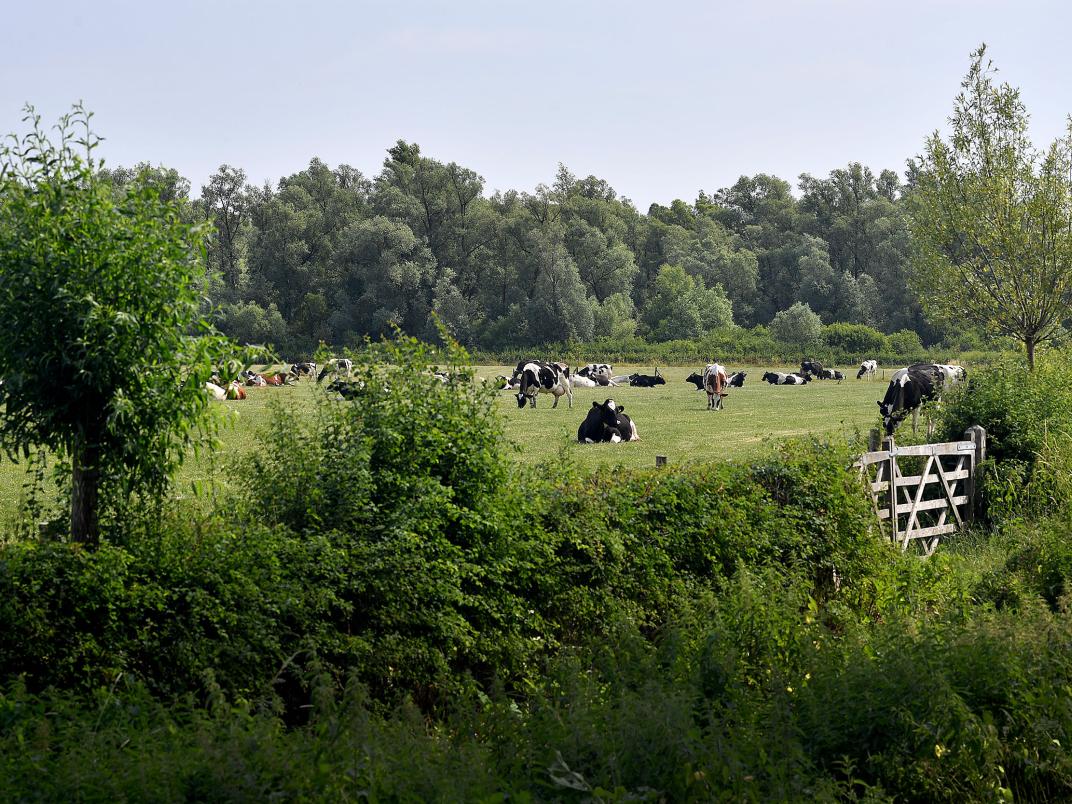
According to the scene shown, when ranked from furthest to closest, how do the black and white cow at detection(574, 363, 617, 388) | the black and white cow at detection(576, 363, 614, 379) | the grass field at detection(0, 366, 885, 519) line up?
the black and white cow at detection(576, 363, 614, 379) < the black and white cow at detection(574, 363, 617, 388) < the grass field at detection(0, 366, 885, 519)

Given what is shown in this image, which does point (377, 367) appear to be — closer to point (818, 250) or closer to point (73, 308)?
point (73, 308)

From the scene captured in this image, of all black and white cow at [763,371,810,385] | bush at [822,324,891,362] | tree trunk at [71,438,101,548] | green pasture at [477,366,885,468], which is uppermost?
bush at [822,324,891,362]

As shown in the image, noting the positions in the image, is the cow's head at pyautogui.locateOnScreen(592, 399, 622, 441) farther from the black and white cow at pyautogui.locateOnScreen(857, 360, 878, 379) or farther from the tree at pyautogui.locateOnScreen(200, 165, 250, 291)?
the tree at pyautogui.locateOnScreen(200, 165, 250, 291)

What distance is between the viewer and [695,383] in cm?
5344

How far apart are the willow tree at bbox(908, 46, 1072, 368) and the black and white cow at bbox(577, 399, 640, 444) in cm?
785

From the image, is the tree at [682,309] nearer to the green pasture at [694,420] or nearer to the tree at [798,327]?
the tree at [798,327]

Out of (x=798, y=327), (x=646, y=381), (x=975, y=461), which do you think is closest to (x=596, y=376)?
(x=646, y=381)

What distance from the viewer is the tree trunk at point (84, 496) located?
782cm

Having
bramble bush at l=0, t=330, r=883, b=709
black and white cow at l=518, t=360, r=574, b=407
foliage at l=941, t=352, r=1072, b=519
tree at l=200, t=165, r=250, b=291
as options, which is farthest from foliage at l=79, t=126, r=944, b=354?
bramble bush at l=0, t=330, r=883, b=709

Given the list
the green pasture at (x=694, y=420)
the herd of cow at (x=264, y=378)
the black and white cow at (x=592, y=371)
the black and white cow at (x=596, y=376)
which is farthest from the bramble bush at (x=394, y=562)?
the black and white cow at (x=592, y=371)

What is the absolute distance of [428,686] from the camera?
7941 mm

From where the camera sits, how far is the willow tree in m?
23.0

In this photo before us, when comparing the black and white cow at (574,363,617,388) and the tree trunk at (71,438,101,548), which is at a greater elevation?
the tree trunk at (71,438,101,548)

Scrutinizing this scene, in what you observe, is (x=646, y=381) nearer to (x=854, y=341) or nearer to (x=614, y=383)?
(x=614, y=383)
